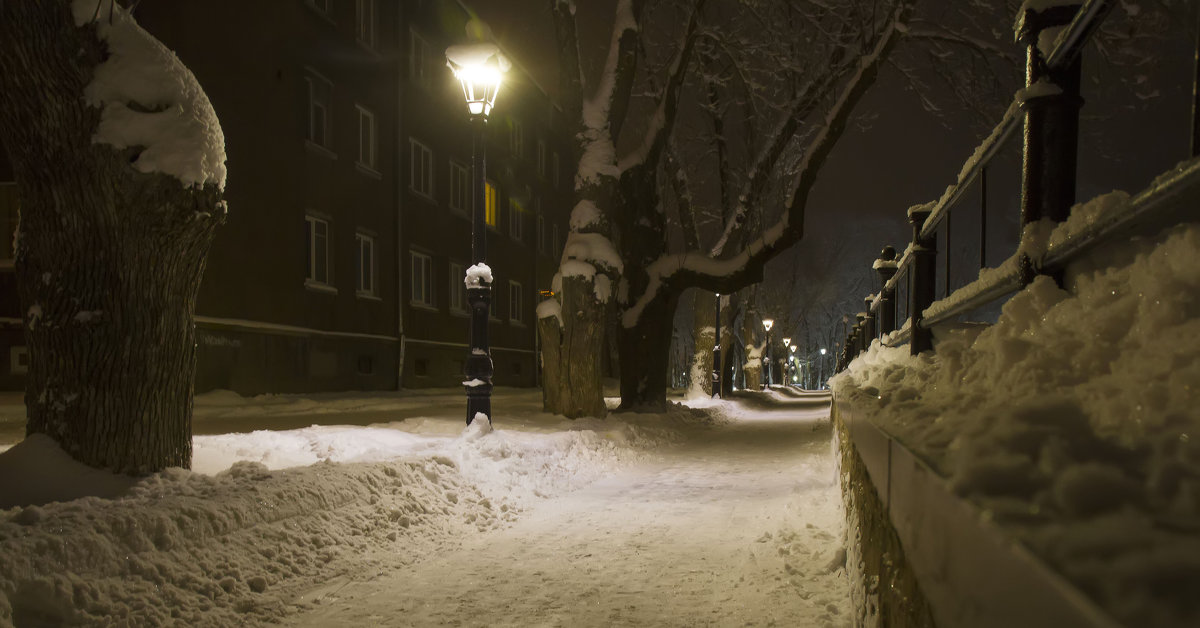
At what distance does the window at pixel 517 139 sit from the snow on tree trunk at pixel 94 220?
25.2 m

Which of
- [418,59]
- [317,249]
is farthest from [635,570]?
[418,59]

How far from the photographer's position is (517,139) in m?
30.7

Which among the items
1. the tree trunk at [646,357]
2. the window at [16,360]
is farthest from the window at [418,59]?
the window at [16,360]

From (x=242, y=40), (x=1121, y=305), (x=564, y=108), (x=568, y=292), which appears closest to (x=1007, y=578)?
(x=1121, y=305)

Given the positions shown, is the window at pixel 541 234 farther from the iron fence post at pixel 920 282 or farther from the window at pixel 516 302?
the iron fence post at pixel 920 282

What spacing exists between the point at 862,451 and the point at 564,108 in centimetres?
1182

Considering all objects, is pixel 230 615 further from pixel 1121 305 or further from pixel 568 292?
pixel 568 292

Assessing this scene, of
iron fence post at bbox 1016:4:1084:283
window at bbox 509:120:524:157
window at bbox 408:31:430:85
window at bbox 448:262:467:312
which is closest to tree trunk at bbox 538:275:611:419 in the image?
iron fence post at bbox 1016:4:1084:283

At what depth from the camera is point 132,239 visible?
16.7 feet

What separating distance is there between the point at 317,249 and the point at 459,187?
8129 millimetres

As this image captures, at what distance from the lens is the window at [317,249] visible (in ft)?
58.7

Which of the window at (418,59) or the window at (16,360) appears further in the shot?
the window at (418,59)

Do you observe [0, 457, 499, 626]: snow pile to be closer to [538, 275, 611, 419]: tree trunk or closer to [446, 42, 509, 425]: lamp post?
[446, 42, 509, 425]: lamp post

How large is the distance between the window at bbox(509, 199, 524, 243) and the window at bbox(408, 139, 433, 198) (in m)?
6.64
